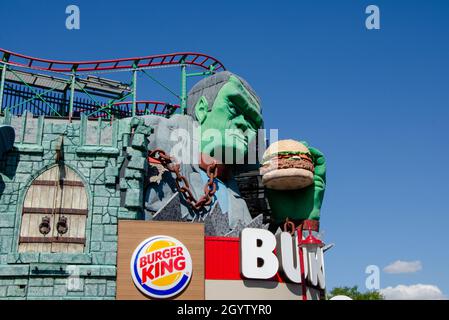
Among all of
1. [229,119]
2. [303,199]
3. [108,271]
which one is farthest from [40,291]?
[303,199]

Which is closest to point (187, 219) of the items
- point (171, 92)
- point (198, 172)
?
point (198, 172)

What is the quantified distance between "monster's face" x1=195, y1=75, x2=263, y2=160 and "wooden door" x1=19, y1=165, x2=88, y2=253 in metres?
6.39

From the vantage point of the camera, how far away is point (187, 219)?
16938 millimetres

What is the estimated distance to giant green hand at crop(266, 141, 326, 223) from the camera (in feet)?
71.7

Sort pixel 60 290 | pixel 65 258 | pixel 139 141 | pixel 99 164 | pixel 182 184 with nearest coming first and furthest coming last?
pixel 60 290 → pixel 65 258 → pixel 99 164 → pixel 139 141 → pixel 182 184

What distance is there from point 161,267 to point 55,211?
2994mm

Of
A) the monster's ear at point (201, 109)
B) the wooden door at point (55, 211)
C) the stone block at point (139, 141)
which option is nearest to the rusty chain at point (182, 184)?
the stone block at point (139, 141)

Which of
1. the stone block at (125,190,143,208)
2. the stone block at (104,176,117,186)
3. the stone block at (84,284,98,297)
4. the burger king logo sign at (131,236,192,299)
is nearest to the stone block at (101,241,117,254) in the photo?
the burger king logo sign at (131,236,192,299)

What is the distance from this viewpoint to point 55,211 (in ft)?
45.5

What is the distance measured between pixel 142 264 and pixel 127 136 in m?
3.40

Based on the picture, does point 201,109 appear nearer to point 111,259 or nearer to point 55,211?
point 55,211

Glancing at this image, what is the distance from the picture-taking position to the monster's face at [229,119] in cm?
1967

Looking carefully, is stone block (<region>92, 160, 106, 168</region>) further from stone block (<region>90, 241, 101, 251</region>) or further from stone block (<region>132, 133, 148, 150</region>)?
stone block (<region>90, 241, 101, 251</region>)

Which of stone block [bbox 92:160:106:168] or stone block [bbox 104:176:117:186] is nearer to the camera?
stone block [bbox 104:176:117:186]
